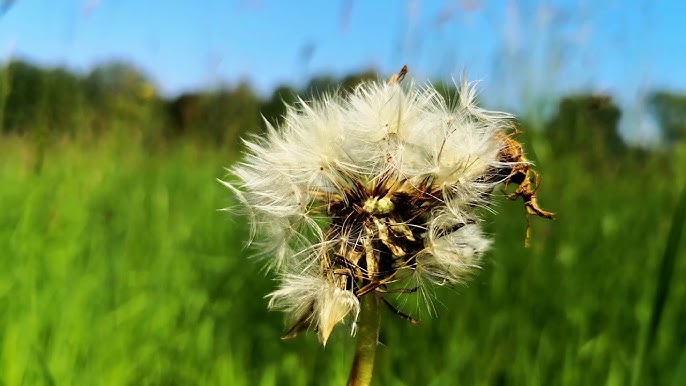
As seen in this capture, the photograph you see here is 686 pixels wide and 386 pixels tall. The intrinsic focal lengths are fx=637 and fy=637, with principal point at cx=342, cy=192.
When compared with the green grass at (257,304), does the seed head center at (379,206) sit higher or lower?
higher

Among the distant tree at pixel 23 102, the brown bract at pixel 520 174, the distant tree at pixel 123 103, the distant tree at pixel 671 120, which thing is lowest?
the brown bract at pixel 520 174

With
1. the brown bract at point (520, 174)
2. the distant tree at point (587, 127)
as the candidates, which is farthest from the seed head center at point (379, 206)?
the distant tree at point (587, 127)

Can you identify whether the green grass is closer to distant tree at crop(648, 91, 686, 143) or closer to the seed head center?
the seed head center

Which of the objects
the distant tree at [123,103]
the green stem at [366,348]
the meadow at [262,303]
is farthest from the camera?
the distant tree at [123,103]

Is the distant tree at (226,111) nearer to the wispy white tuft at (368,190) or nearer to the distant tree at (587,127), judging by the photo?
the distant tree at (587,127)

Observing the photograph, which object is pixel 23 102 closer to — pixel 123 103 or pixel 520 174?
pixel 123 103

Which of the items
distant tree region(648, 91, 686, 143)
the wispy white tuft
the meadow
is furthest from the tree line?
the wispy white tuft

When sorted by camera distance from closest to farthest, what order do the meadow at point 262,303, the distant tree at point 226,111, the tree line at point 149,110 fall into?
the meadow at point 262,303 → the tree line at point 149,110 → the distant tree at point 226,111

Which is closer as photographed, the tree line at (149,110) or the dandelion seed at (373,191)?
the dandelion seed at (373,191)
